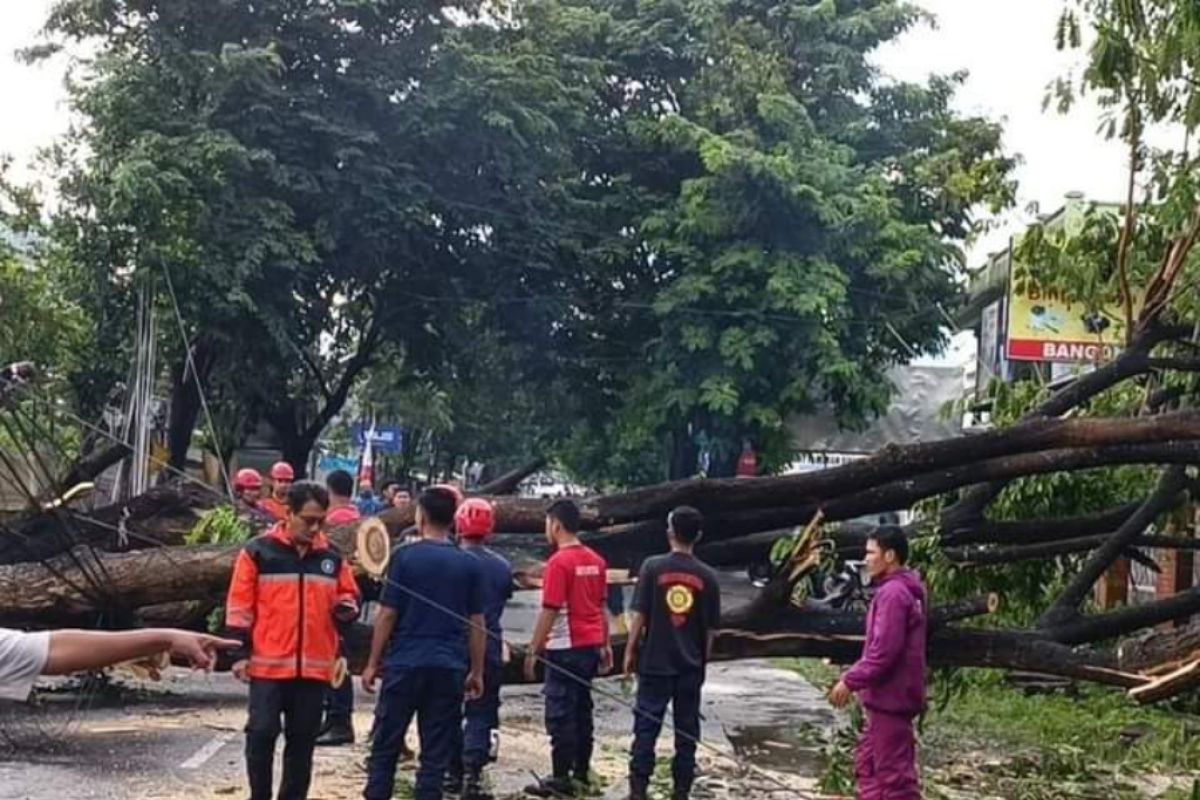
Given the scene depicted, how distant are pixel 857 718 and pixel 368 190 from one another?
1296 cm

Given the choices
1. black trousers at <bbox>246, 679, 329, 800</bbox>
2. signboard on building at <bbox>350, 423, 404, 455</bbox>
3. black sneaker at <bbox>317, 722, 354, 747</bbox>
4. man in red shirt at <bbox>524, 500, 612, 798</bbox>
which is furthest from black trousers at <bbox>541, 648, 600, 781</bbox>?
signboard on building at <bbox>350, 423, 404, 455</bbox>

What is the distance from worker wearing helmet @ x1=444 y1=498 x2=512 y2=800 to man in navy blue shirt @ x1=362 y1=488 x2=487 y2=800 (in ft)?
1.75

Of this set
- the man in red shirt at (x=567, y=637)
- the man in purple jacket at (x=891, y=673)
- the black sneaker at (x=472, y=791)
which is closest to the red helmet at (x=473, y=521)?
the man in red shirt at (x=567, y=637)

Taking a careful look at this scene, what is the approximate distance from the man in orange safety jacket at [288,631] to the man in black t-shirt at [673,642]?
1.85 metres

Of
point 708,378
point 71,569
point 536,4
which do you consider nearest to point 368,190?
point 536,4

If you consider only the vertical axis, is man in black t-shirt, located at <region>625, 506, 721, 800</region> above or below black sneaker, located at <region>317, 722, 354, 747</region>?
above

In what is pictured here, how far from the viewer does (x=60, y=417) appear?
30.9 feet

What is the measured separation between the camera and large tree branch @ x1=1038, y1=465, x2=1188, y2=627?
9477 mm

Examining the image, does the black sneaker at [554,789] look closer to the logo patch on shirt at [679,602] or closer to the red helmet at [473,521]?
the logo patch on shirt at [679,602]

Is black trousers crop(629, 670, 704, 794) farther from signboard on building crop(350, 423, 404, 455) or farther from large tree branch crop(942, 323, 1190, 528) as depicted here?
signboard on building crop(350, 423, 404, 455)

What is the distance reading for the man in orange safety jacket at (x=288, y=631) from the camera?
7.18m

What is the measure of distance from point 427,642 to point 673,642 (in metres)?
1.60

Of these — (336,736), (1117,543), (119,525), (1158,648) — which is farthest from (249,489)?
(1158,648)

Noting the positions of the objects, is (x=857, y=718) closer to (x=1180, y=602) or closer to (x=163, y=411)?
(x=1180, y=602)
